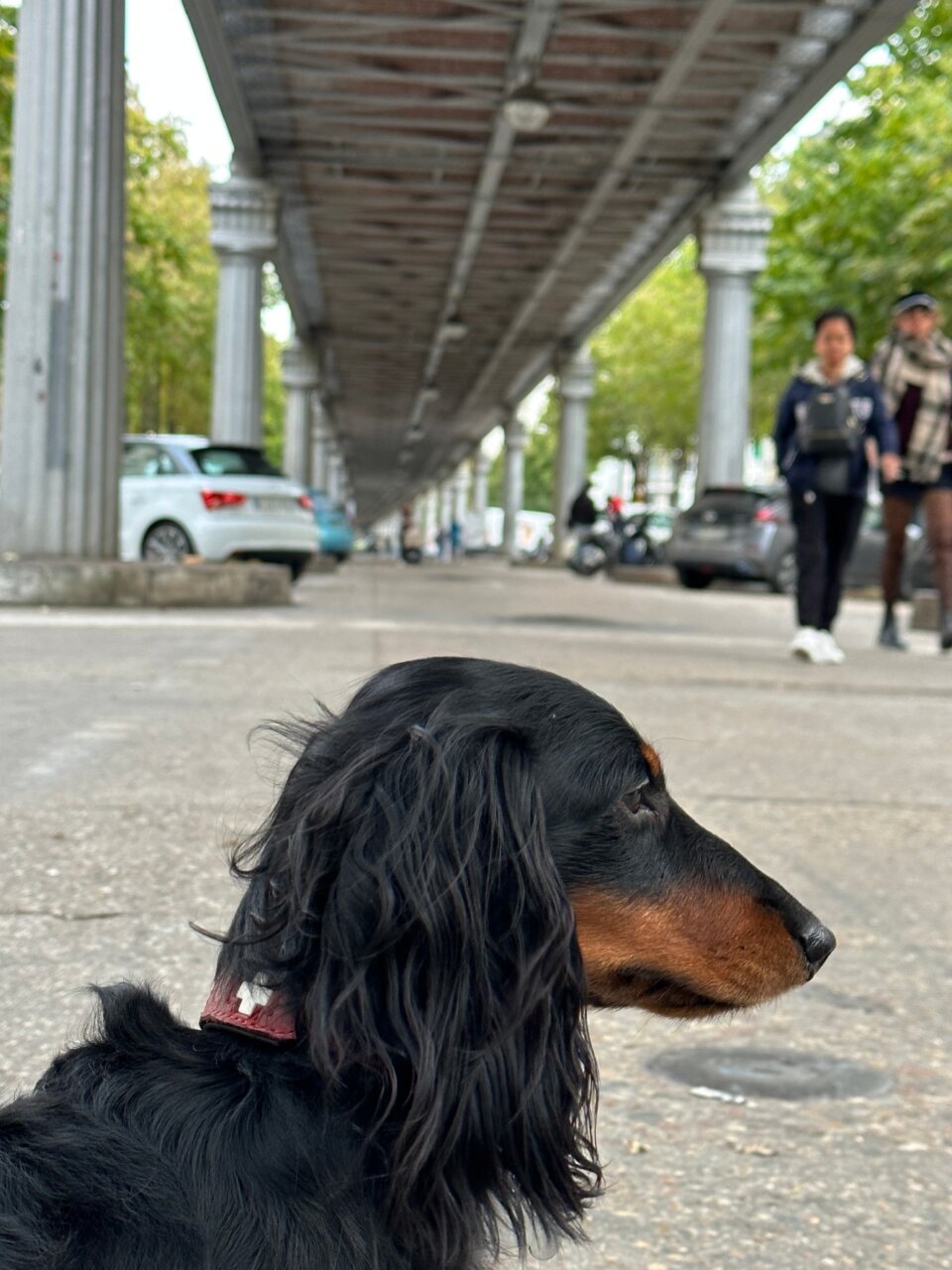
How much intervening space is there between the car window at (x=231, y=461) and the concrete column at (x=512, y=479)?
31994 mm

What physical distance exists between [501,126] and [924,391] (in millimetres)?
11641

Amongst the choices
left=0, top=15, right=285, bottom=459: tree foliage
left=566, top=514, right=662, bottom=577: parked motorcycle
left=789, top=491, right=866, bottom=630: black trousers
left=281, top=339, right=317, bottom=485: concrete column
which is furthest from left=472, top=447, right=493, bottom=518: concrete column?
left=789, top=491, right=866, bottom=630: black trousers

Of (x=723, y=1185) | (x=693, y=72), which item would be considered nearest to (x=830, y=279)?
(x=693, y=72)

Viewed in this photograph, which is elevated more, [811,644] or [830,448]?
[830,448]

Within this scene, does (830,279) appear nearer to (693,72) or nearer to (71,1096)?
(693,72)

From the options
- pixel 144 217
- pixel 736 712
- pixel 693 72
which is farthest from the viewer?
pixel 144 217

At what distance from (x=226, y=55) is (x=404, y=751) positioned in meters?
17.5

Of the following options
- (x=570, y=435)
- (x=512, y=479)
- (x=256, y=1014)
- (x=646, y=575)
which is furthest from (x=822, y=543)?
(x=512, y=479)

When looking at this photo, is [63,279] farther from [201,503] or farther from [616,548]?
[616,548]

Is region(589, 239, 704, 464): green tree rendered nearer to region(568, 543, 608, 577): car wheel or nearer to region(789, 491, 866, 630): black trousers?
region(568, 543, 608, 577): car wheel

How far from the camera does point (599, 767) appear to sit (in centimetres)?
187

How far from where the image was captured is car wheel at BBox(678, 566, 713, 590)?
24859 mm

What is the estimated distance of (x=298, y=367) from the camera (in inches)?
1501

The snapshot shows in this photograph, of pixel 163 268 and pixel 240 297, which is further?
pixel 163 268
